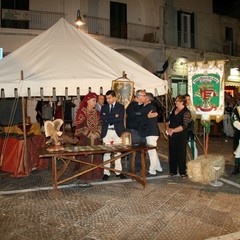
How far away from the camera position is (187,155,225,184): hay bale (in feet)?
19.1

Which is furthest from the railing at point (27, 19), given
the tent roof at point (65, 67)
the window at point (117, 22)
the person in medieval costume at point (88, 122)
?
the person in medieval costume at point (88, 122)

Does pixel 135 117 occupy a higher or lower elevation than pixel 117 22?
lower

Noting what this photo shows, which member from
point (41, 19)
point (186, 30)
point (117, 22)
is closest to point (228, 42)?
point (186, 30)

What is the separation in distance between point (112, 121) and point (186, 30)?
54.3 ft

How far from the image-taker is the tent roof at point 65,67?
6143 mm

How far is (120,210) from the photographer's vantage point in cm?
455

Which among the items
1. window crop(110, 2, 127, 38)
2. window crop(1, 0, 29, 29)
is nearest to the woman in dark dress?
window crop(1, 0, 29, 29)

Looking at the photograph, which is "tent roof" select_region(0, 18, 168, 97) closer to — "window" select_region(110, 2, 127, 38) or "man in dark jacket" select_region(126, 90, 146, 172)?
"man in dark jacket" select_region(126, 90, 146, 172)

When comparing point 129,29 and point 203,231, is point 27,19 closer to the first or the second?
point 129,29

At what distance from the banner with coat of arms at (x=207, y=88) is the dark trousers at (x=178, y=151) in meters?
0.81

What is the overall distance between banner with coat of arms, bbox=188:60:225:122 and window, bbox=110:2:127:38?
1188cm

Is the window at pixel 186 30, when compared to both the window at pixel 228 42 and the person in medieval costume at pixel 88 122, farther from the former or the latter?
the person in medieval costume at pixel 88 122

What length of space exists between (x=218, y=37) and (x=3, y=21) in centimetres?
1461

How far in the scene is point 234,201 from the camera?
16.3 ft
